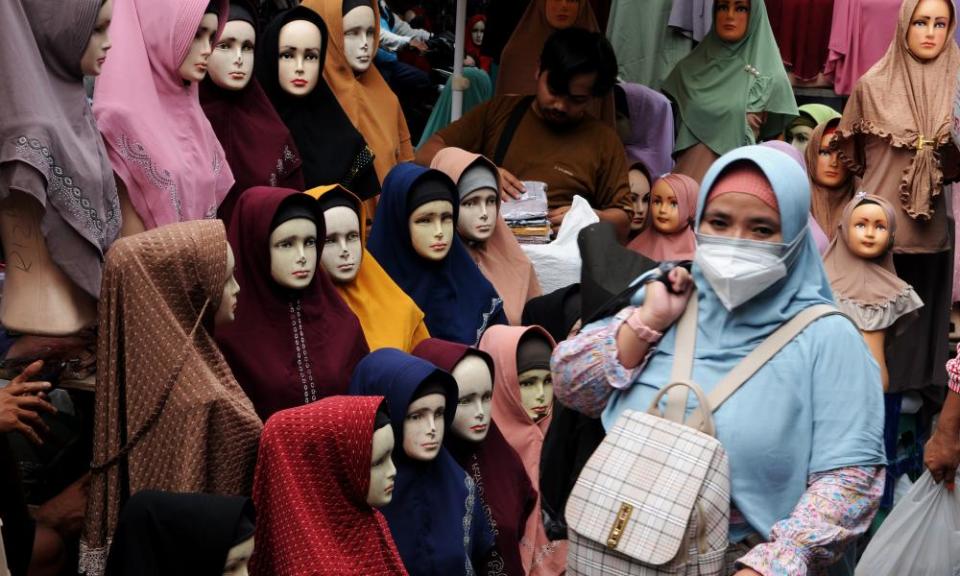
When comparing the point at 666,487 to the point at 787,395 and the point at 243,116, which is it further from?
the point at 243,116

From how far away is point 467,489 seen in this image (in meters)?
4.65

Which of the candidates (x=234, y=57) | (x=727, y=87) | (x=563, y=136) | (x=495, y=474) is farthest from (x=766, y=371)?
(x=727, y=87)

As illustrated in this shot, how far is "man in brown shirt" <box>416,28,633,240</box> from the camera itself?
6.77 meters

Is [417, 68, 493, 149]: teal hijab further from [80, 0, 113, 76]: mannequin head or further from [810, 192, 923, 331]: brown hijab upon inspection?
[80, 0, 113, 76]: mannequin head

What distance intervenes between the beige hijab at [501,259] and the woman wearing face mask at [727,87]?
1.95 metres

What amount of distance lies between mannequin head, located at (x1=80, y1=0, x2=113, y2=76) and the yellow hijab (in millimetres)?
1015

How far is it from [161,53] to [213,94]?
0.53m

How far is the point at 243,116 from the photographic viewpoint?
563 centimetres

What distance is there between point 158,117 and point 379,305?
3.26 ft

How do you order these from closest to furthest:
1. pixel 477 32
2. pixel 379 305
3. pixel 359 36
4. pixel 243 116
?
pixel 379 305 → pixel 243 116 → pixel 359 36 → pixel 477 32

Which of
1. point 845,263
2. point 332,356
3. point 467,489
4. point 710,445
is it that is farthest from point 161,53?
point 845,263

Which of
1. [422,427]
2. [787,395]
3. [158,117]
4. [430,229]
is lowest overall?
[422,427]

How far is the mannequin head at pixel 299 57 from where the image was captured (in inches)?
229

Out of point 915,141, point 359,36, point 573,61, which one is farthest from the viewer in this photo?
point 915,141
